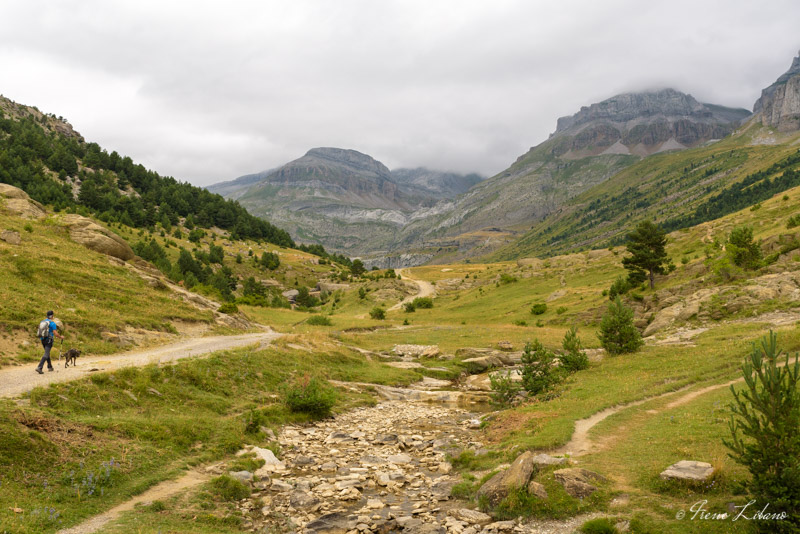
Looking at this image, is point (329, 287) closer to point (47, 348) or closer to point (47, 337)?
point (47, 337)

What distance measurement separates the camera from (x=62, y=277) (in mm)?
33969

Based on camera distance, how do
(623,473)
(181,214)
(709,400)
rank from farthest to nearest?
(181,214) → (709,400) → (623,473)

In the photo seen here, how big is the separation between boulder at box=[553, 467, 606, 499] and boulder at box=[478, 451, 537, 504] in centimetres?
93

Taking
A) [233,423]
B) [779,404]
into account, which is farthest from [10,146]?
[779,404]

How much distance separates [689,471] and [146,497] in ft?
55.7

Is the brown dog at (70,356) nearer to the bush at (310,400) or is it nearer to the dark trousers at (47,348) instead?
the dark trousers at (47,348)

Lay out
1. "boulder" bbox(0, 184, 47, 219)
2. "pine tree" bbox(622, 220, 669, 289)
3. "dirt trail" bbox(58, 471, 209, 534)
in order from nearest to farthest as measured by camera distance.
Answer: "dirt trail" bbox(58, 471, 209, 534) < "boulder" bbox(0, 184, 47, 219) < "pine tree" bbox(622, 220, 669, 289)

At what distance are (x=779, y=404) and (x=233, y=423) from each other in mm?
20332

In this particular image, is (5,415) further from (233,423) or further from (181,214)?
(181,214)

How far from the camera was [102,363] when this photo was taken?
909 inches

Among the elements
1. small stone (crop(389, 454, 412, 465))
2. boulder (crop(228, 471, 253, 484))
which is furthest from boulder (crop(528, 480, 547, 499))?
boulder (crop(228, 471, 253, 484))

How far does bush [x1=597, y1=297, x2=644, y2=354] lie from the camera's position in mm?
35375

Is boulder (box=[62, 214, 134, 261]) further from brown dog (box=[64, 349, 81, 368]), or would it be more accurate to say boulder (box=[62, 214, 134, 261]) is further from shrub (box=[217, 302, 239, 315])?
brown dog (box=[64, 349, 81, 368])

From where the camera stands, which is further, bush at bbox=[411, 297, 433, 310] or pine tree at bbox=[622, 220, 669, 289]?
bush at bbox=[411, 297, 433, 310]
